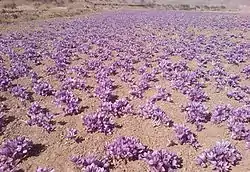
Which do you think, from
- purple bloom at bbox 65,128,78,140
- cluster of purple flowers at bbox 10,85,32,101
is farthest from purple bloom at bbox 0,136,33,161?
cluster of purple flowers at bbox 10,85,32,101

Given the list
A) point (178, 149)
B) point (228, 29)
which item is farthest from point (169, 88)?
point (228, 29)

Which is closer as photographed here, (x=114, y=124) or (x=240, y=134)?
(x=240, y=134)

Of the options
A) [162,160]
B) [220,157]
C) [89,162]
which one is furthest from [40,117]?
[220,157]

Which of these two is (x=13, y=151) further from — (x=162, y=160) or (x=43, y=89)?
(x=43, y=89)

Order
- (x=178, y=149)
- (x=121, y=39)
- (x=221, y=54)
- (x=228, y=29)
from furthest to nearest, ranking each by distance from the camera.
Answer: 1. (x=228, y=29)
2. (x=121, y=39)
3. (x=221, y=54)
4. (x=178, y=149)

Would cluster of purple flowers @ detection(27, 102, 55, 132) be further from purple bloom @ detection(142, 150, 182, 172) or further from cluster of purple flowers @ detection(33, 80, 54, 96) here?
purple bloom @ detection(142, 150, 182, 172)

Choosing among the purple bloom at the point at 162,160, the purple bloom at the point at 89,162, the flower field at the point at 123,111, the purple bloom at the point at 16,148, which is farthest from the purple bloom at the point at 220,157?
the purple bloom at the point at 16,148

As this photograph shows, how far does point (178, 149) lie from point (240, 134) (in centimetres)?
215

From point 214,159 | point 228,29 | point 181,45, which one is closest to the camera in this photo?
point 214,159

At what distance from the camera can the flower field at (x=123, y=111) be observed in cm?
916

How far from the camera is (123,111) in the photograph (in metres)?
12.2

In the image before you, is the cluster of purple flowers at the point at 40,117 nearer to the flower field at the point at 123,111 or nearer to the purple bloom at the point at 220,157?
the flower field at the point at 123,111

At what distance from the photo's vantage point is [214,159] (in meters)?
9.20

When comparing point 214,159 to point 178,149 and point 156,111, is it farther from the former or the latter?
point 156,111
